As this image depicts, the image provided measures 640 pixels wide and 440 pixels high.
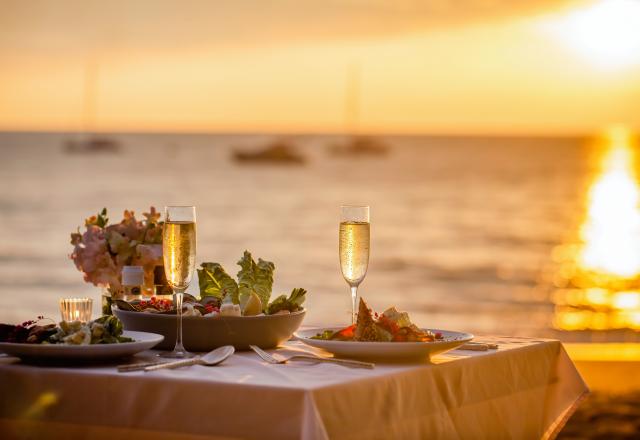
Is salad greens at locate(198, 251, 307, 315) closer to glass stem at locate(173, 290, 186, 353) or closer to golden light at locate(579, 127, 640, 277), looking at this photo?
glass stem at locate(173, 290, 186, 353)

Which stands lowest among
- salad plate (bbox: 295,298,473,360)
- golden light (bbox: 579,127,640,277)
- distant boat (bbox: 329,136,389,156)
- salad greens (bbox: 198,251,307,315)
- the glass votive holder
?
salad plate (bbox: 295,298,473,360)

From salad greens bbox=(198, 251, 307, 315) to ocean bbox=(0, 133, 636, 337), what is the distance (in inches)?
377

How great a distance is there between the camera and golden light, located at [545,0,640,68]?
98.0ft

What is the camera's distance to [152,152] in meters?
69.1

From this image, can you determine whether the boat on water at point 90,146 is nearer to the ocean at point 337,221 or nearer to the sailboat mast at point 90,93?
the ocean at point 337,221

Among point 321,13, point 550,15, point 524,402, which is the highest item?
point 321,13

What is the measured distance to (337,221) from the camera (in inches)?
1117

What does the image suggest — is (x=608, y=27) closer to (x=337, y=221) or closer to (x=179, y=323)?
(x=337, y=221)

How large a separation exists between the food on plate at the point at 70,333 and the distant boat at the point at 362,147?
73950 millimetres

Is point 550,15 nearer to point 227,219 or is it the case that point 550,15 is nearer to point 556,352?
point 227,219

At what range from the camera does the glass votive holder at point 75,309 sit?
8.87 ft

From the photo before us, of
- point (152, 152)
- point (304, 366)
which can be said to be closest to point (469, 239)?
point (304, 366)

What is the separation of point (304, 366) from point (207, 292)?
2.02ft

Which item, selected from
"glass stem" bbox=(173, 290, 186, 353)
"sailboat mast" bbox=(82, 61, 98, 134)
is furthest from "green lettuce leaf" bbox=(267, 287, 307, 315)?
"sailboat mast" bbox=(82, 61, 98, 134)
